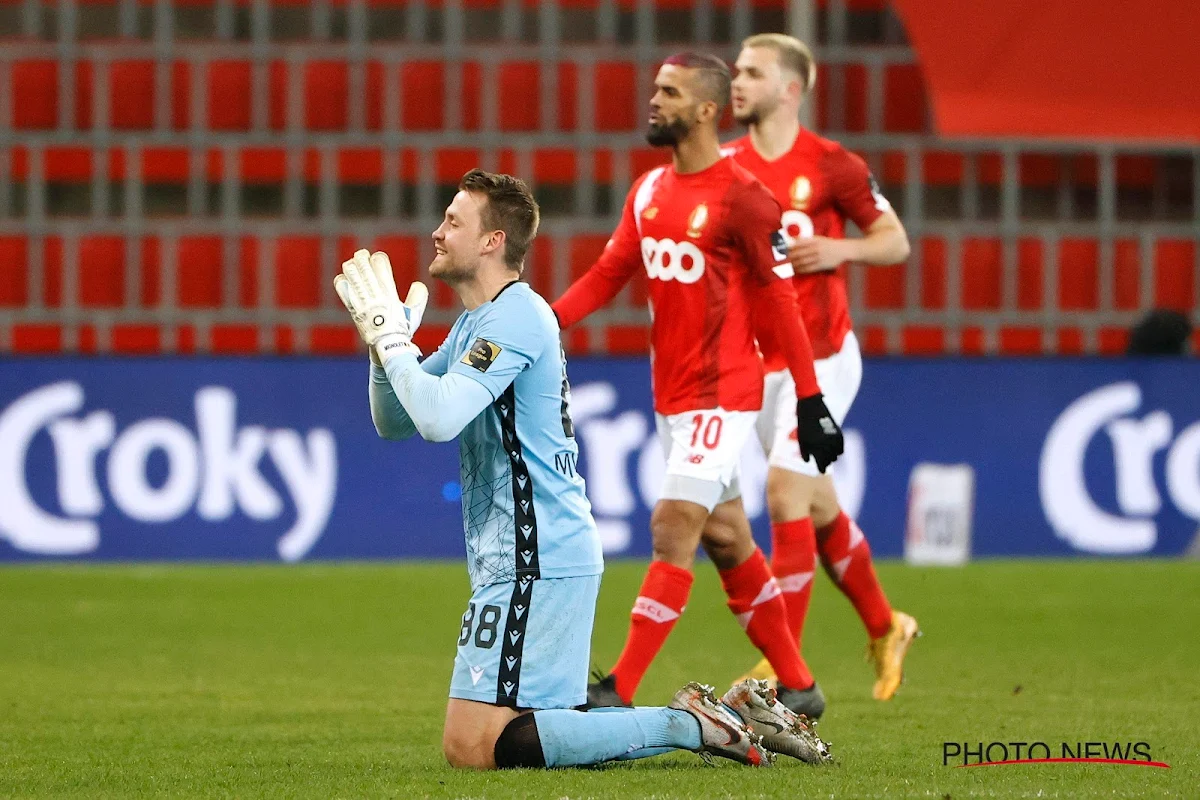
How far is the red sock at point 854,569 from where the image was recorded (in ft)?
→ 22.9

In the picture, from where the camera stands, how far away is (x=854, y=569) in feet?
23.0

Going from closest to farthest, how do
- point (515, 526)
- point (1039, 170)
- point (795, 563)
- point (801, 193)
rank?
point (515, 526), point (795, 563), point (801, 193), point (1039, 170)

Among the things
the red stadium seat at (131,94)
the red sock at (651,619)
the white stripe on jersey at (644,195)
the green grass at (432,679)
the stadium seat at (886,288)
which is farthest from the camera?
the stadium seat at (886,288)

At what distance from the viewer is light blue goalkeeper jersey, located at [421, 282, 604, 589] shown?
4.93m

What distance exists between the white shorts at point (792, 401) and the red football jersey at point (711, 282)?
0.52 metres

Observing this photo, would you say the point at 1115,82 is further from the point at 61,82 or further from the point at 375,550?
the point at 61,82

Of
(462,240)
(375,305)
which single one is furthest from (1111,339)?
(375,305)

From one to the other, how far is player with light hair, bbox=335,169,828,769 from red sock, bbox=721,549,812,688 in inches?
41.7

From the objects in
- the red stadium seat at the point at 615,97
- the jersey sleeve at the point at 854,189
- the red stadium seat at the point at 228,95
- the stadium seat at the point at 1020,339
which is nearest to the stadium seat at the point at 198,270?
the red stadium seat at the point at 228,95

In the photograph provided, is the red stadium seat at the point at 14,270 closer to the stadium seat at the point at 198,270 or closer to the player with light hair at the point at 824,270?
the stadium seat at the point at 198,270

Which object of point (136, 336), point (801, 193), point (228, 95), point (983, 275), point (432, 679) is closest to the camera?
point (801, 193)

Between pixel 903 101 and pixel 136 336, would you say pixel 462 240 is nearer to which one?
pixel 136 336

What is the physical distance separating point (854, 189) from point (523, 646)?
2.62 meters

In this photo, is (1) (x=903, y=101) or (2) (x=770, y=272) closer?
(2) (x=770, y=272)
